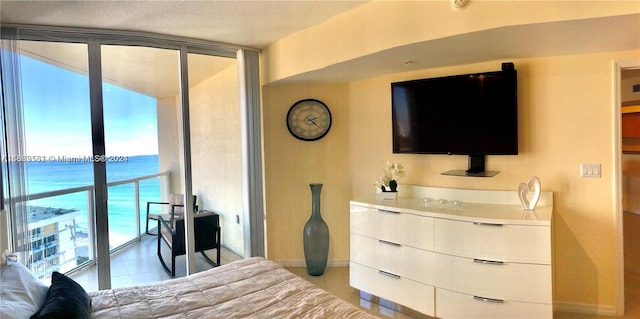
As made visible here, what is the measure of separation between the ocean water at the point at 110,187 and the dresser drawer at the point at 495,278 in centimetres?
271

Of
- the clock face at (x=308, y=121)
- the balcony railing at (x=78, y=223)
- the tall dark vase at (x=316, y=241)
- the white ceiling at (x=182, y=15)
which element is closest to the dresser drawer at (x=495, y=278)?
the tall dark vase at (x=316, y=241)

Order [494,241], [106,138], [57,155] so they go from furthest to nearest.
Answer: [106,138] → [57,155] → [494,241]

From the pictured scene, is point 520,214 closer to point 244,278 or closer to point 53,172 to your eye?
point 244,278

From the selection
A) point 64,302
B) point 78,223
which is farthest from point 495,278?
point 78,223

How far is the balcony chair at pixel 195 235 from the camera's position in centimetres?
342

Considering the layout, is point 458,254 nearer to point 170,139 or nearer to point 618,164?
point 618,164

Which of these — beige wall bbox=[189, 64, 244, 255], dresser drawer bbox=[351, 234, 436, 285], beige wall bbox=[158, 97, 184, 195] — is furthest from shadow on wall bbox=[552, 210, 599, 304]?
beige wall bbox=[158, 97, 184, 195]

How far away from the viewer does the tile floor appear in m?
3.03

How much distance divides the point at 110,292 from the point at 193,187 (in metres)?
1.69

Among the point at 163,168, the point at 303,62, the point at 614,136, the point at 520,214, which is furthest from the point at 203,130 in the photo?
the point at 614,136

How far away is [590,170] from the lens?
2660mm

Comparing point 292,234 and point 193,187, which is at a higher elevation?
point 193,187

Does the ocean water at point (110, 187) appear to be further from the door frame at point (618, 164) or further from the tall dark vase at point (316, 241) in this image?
the door frame at point (618, 164)

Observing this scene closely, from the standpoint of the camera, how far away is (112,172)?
10.3 ft
